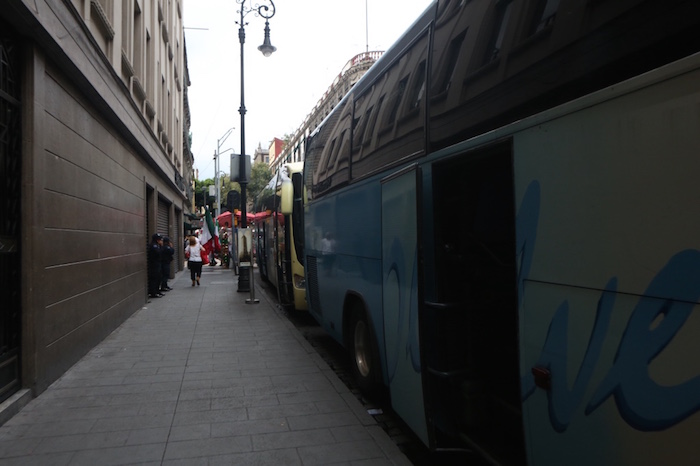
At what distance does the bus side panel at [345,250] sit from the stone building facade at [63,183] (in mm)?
3281

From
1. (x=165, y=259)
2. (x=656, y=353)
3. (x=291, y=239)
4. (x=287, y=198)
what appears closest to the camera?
(x=656, y=353)

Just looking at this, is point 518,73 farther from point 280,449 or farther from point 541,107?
point 280,449

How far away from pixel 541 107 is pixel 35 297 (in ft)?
17.3

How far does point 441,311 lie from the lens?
3.45m

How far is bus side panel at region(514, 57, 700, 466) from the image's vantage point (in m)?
1.69

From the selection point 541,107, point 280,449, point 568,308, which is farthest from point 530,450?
point 280,449

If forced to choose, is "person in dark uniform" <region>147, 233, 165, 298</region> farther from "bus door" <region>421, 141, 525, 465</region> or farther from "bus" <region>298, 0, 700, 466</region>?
"bus door" <region>421, 141, 525, 465</region>

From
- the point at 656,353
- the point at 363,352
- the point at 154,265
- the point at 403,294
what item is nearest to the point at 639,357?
the point at 656,353

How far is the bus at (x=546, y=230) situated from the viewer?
68.8 inches

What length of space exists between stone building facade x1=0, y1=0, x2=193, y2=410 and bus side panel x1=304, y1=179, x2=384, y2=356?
129 inches

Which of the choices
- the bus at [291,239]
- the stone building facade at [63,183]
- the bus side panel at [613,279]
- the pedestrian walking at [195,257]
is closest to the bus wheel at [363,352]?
the bus side panel at [613,279]

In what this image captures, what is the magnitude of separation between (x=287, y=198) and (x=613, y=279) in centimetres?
838

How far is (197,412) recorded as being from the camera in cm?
483

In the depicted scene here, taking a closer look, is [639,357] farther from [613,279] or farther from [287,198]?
[287,198]
